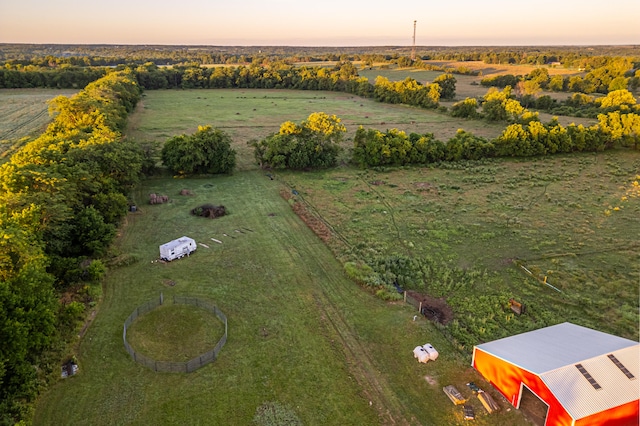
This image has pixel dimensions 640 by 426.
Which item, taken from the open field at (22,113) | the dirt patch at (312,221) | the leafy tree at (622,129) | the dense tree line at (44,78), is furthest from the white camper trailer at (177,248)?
the dense tree line at (44,78)

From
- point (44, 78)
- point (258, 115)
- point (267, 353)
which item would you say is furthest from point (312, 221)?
point (44, 78)

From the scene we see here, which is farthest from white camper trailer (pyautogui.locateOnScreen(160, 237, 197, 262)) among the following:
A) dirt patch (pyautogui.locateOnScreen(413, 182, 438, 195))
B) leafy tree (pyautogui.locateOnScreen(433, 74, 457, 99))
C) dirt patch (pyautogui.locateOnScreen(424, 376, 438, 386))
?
leafy tree (pyautogui.locateOnScreen(433, 74, 457, 99))

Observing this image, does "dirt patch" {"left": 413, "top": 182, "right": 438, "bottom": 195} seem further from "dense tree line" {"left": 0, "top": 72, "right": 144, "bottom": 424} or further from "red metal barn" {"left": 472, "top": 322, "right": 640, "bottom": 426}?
"dense tree line" {"left": 0, "top": 72, "right": 144, "bottom": 424}

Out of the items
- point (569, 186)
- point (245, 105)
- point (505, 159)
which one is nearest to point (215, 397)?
point (569, 186)

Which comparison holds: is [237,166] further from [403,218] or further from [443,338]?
[443,338]

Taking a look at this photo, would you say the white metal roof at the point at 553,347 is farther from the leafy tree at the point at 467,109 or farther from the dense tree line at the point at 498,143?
the leafy tree at the point at 467,109

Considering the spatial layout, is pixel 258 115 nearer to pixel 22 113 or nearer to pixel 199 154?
pixel 199 154
